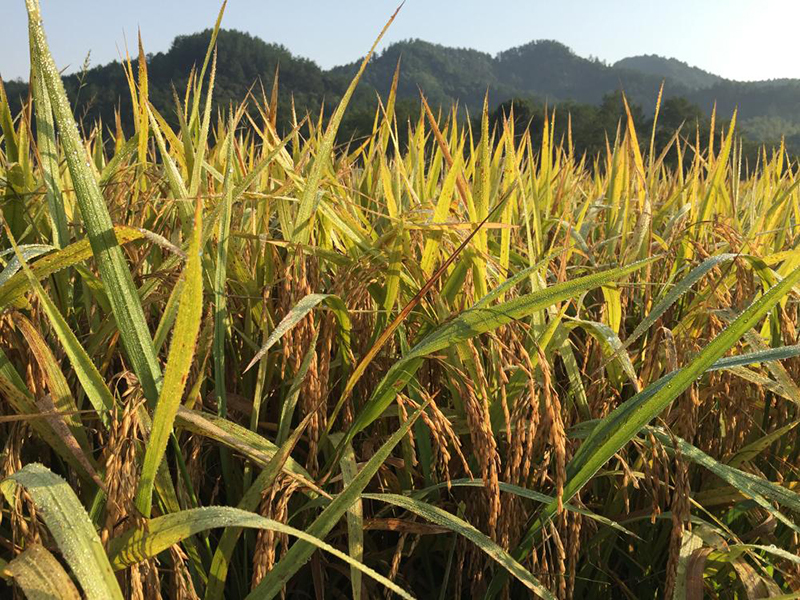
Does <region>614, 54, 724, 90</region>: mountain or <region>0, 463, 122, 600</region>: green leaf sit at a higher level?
<region>614, 54, 724, 90</region>: mountain

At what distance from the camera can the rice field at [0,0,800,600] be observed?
0.77 m

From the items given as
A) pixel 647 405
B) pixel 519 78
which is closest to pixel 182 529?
pixel 647 405

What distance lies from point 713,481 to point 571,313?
17.5 inches

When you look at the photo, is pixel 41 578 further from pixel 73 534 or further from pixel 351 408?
pixel 351 408

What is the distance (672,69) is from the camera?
120m

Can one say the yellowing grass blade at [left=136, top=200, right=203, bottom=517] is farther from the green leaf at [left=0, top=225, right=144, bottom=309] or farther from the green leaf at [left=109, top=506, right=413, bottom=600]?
the green leaf at [left=0, top=225, right=144, bottom=309]

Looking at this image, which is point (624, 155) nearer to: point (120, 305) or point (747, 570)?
point (747, 570)

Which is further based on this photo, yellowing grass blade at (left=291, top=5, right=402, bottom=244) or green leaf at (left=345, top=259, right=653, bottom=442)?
yellowing grass blade at (left=291, top=5, right=402, bottom=244)

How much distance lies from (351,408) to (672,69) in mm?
135130

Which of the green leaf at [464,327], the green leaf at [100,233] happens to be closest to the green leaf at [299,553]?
the green leaf at [464,327]

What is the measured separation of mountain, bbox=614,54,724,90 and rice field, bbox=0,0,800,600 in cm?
11898

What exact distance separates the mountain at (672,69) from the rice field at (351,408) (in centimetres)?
11898

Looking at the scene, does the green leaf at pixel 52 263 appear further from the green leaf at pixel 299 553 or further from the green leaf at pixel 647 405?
the green leaf at pixel 647 405

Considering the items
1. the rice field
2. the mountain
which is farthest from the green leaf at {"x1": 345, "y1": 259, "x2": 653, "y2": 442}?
the mountain
